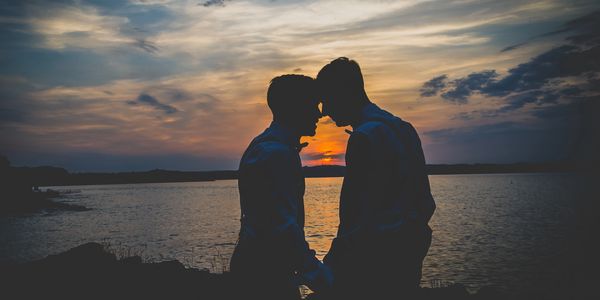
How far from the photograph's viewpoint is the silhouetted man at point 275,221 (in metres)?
3.25

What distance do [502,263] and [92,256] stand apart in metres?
22.9

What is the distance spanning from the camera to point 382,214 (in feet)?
10.1

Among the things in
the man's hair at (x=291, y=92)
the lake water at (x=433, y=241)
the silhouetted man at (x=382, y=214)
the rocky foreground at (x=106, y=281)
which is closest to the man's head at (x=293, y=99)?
the man's hair at (x=291, y=92)

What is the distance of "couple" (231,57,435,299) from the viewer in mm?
3088

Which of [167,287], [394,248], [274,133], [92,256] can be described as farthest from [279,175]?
[92,256]

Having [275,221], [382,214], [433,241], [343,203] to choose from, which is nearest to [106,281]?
[275,221]

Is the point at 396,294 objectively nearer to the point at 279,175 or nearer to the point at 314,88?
the point at 279,175

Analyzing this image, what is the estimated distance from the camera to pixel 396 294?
3127 mm

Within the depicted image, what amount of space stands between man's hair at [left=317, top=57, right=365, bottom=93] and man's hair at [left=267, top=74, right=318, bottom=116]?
0.62 feet

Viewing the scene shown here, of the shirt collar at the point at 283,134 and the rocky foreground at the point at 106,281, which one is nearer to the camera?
the shirt collar at the point at 283,134

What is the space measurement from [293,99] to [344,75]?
0.47 m

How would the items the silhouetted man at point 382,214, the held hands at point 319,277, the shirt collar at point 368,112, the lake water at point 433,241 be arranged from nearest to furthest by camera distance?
the silhouetted man at point 382,214 < the held hands at point 319,277 < the shirt collar at point 368,112 < the lake water at point 433,241

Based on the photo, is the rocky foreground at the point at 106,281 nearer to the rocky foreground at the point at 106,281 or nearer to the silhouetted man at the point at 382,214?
the rocky foreground at the point at 106,281

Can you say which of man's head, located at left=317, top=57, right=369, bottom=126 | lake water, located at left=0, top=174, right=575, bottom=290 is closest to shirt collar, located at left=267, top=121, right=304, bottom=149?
man's head, located at left=317, top=57, right=369, bottom=126
